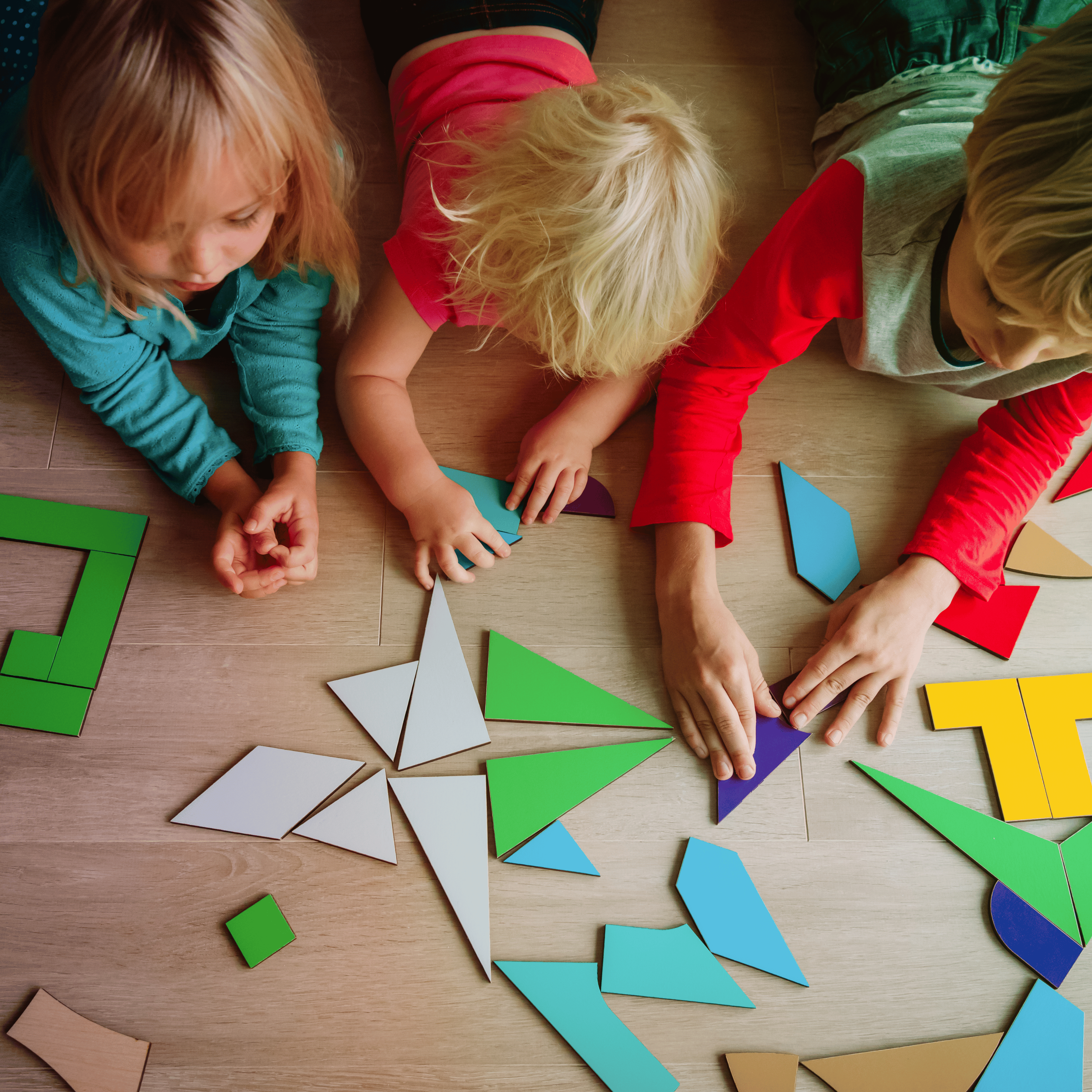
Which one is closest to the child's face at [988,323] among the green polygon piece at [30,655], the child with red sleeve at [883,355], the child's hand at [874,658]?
the child with red sleeve at [883,355]

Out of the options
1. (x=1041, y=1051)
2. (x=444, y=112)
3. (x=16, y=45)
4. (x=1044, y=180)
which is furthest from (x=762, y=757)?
(x=16, y=45)

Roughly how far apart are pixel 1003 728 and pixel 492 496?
2.01 feet

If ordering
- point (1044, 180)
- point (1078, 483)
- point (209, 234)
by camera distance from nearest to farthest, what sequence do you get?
point (1044, 180) → point (209, 234) → point (1078, 483)

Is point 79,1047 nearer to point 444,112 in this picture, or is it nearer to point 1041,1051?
point 1041,1051

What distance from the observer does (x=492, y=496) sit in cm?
94

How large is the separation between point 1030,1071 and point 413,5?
131cm

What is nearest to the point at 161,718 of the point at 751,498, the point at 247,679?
the point at 247,679

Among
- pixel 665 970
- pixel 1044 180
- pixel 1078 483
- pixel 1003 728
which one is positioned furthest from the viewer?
pixel 1078 483

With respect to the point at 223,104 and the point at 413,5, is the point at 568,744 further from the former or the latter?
the point at 413,5

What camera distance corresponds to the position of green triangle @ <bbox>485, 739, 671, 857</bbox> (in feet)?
2.65

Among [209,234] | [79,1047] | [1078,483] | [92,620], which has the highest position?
[209,234]

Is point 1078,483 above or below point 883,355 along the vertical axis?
below

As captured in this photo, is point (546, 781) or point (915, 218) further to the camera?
point (546, 781)

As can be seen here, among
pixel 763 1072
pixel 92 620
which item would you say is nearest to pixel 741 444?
pixel 763 1072
